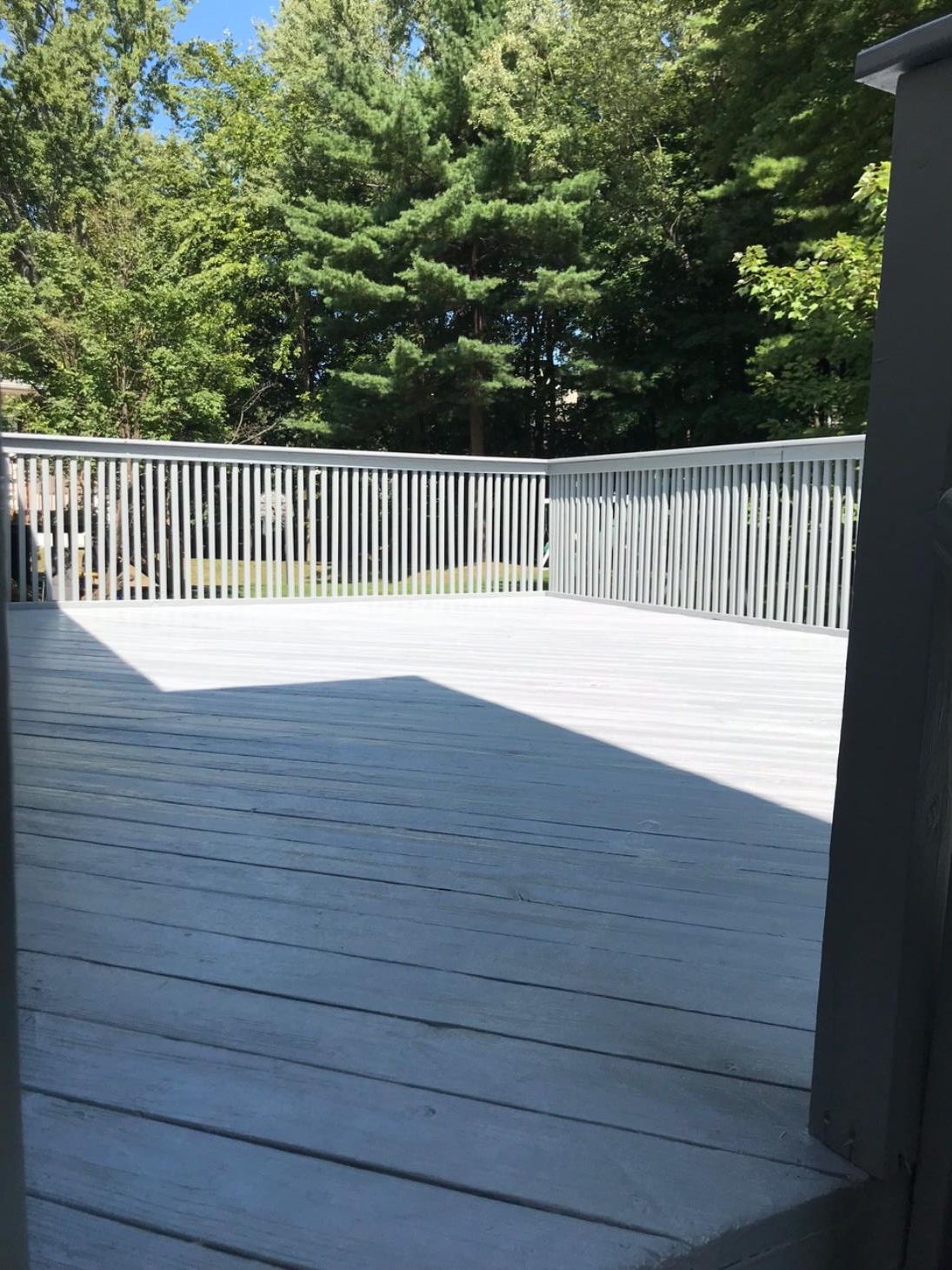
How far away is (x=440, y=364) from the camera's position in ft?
48.4

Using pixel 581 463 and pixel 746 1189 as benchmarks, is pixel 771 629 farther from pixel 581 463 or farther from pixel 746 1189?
pixel 746 1189

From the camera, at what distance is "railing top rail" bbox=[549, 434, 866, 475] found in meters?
5.45

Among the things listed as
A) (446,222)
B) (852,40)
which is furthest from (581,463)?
(446,222)

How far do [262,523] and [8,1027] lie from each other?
695 cm

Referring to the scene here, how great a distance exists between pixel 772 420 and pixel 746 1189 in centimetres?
1366

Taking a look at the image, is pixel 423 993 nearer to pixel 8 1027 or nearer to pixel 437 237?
pixel 8 1027

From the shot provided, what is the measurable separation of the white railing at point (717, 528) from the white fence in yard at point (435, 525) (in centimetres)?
1

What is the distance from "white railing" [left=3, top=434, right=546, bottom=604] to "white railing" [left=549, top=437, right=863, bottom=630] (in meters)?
0.55

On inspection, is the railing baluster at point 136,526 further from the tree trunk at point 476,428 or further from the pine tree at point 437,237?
the tree trunk at point 476,428

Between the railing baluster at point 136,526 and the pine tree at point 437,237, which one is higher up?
the pine tree at point 437,237

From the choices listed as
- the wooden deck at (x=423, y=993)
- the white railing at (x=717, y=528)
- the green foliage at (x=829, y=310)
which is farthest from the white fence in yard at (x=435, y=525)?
the wooden deck at (x=423, y=993)

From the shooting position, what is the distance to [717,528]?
6445 mm

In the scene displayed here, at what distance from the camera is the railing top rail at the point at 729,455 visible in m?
5.45

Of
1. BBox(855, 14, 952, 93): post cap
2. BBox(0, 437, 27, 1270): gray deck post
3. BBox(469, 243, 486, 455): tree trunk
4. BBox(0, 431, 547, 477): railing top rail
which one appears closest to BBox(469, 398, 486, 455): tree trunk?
BBox(469, 243, 486, 455): tree trunk
